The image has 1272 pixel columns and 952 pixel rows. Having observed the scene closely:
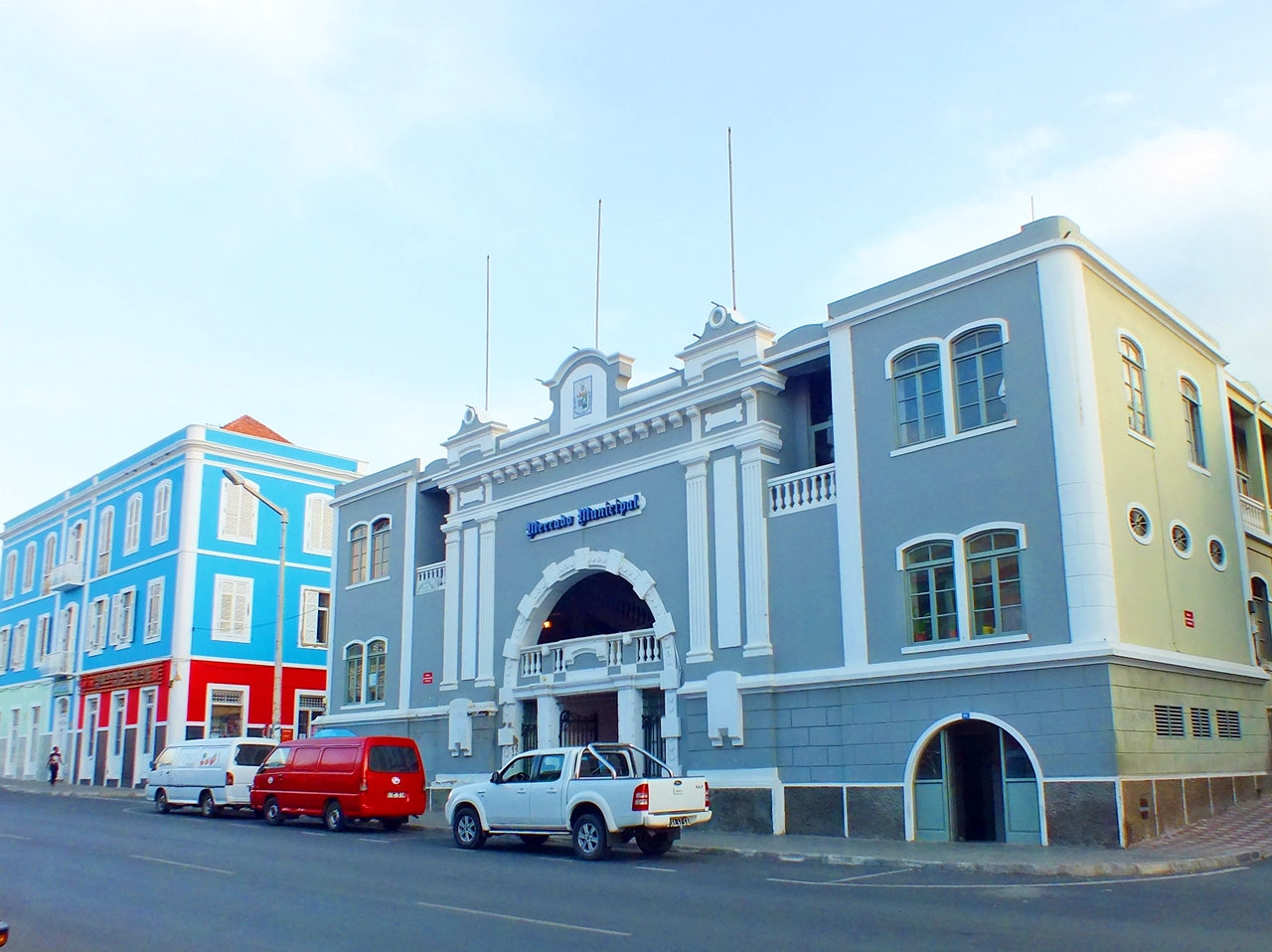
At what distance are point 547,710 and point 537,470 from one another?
560cm

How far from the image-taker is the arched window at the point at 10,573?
5559cm

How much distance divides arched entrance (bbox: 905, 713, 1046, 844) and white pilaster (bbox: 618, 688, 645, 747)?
21.7 feet

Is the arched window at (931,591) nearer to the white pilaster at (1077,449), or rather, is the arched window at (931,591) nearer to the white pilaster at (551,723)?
the white pilaster at (1077,449)

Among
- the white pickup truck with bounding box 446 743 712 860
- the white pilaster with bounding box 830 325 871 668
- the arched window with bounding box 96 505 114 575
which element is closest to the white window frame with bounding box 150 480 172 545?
the arched window with bounding box 96 505 114 575

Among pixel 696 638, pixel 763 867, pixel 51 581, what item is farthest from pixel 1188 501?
pixel 51 581

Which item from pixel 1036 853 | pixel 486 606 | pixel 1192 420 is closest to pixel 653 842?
pixel 1036 853

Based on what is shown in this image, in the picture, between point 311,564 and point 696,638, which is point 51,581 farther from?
point 696,638

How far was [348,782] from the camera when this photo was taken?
2328cm

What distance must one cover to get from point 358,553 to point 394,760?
37.3ft

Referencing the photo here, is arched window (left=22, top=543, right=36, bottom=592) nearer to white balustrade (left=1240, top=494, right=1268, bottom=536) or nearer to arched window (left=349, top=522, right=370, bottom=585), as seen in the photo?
arched window (left=349, top=522, right=370, bottom=585)

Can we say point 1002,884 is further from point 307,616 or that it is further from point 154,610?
point 154,610

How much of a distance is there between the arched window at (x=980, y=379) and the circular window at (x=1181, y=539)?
4.13m

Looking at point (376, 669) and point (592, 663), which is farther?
point (376, 669)

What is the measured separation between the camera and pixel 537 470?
28.1 m
